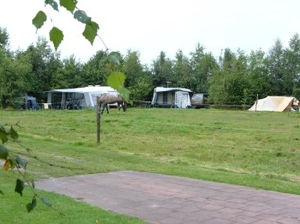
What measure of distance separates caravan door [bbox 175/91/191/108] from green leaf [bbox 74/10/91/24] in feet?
133

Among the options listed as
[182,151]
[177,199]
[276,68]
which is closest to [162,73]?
[276,68]

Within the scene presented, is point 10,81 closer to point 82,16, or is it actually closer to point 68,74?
point 68,74

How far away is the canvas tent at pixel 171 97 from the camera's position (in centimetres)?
4153

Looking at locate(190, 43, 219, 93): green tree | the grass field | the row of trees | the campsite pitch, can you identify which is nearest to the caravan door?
the row of trees

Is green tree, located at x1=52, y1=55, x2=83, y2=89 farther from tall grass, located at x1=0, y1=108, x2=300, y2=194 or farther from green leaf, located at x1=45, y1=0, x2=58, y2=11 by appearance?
green leaf, located at x1=45, y1=0, x2=58, y2=11

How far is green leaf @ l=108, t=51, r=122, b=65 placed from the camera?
1028 millimetres

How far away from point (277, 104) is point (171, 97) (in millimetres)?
10217

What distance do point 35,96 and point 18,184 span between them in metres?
41.8

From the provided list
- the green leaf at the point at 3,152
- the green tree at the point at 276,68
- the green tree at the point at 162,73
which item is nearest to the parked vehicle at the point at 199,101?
the green tree at the point at 162,73

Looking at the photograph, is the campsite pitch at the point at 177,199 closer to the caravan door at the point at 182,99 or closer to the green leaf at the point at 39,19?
the green leaf at the point at 39,19

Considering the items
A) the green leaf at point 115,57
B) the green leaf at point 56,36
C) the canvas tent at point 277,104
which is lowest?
the green leaf at point 115,57

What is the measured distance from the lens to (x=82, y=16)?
1.06 meters

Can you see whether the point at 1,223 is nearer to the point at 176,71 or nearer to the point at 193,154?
the point at 193,154

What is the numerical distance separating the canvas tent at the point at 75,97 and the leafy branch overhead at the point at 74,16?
3377 centimetres
